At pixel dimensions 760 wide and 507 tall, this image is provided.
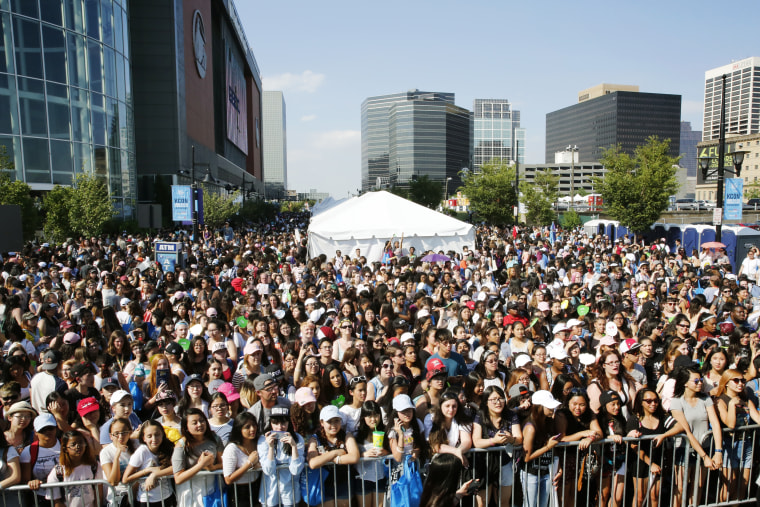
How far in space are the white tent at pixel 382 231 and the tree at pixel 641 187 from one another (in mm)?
10485

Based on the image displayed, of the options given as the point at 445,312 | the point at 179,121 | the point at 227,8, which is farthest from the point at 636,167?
the point at 227,8

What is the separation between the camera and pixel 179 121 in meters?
46.1

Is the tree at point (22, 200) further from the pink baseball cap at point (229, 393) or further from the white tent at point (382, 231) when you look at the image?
the pink baseball cap at point (229, 393)

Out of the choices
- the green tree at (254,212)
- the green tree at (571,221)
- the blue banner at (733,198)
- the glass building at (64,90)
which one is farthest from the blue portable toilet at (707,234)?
the green tree at (254,212)

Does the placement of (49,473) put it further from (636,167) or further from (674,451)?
(636,167)

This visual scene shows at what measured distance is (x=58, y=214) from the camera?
2389cm

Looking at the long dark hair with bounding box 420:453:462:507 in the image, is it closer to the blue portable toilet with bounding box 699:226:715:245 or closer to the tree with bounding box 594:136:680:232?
the blue portable toilet with bounding box 699:226:715:245

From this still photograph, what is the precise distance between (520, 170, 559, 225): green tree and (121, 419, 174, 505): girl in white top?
40.0 meters

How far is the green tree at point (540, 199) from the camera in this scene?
4178 cm

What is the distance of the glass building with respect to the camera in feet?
93.7

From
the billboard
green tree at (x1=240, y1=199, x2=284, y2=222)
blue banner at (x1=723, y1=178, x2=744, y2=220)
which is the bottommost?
green tree at (x1=240, y1=199, x2=284, y2=222)

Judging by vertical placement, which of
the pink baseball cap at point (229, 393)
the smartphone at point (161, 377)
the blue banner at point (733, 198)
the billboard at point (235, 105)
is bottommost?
the smartphone at point (161, 377)

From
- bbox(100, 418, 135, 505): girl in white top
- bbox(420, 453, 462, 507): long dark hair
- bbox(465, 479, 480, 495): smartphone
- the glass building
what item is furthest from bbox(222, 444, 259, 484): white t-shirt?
the glass building

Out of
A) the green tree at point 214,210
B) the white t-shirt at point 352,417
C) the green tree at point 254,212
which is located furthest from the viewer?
the green tree at point 254,212
